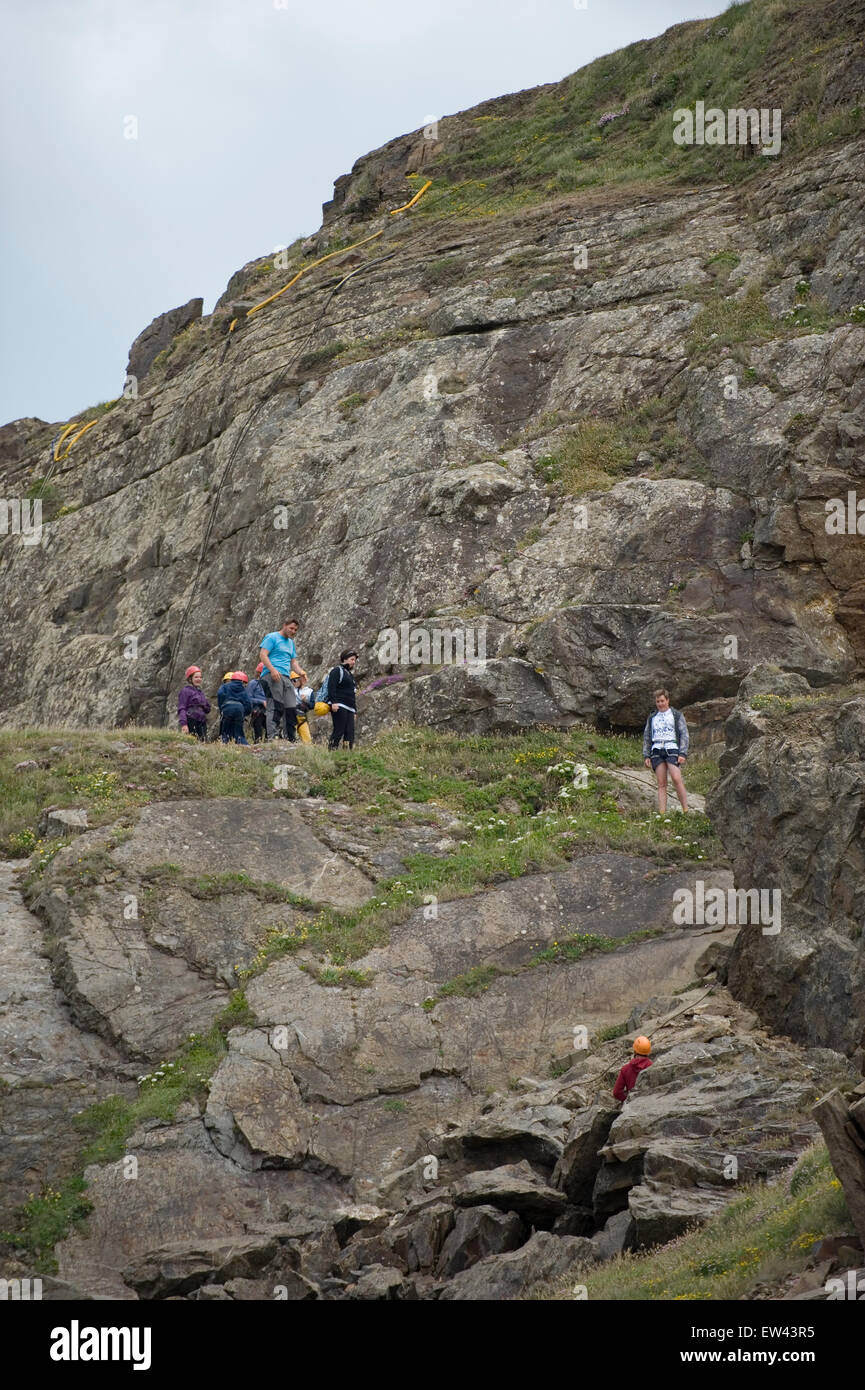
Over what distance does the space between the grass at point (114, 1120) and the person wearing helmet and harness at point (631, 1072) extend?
4.47 m

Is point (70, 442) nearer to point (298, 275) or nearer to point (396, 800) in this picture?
point (298, 275)

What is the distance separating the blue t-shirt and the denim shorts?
6566mm

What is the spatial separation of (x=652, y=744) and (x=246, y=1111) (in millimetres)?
8659

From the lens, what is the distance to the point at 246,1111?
14.5 metres

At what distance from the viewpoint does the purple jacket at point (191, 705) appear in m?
23.5

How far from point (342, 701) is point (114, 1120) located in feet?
Answer: 32.7

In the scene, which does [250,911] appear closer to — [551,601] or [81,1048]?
[81,1048]

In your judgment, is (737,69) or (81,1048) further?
(737,69)

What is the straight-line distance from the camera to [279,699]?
77.6 feet

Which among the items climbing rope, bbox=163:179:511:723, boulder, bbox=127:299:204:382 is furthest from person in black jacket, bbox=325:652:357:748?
boulder, bbox=127:299:204:382

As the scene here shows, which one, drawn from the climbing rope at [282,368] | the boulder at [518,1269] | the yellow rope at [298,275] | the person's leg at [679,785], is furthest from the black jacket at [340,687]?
the yellow rope at [298,275]

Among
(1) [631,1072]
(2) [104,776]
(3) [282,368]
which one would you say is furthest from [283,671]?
(3) [282,368]

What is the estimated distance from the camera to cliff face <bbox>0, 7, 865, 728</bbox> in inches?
971
